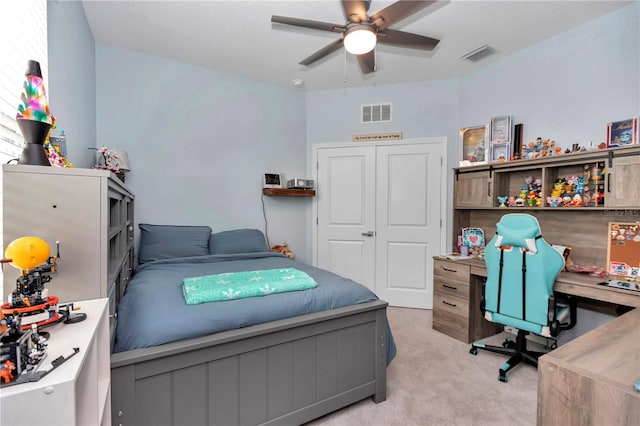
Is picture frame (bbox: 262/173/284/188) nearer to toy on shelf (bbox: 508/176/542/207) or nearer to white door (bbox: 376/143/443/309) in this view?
white door (bbox: 376/143/443/309)

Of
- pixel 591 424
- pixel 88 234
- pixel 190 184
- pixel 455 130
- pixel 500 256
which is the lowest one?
pixel 591 424

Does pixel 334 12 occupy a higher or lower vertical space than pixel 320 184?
higher

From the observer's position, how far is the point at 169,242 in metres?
2.91

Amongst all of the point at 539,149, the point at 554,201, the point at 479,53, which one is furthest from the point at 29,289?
the point at 479,53

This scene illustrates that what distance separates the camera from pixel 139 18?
2.52 metres

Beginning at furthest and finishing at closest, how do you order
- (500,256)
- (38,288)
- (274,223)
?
(274,223)
(500,256)
(38,288)

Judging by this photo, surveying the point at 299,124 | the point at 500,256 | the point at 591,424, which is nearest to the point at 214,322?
the point at 591,424

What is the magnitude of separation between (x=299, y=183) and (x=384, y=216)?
1.11 meters

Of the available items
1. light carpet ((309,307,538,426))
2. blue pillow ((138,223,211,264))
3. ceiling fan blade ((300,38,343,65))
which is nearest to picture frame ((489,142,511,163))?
light carpet ((309,307,538,426))

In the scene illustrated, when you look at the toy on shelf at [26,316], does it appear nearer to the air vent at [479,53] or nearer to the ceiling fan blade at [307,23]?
the ceiling fan blade at [307,23]

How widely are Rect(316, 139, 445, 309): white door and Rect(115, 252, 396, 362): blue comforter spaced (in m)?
1.68

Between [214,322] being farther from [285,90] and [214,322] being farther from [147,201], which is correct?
[285,90]

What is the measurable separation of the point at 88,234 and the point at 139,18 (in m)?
2.21

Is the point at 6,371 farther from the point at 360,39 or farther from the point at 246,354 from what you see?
the point at 360,39
